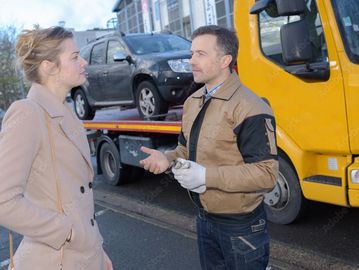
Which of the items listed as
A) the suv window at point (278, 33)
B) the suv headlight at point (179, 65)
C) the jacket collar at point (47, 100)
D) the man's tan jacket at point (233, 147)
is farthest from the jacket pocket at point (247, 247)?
the suv headlight at point (179, 65)

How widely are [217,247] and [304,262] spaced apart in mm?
1885

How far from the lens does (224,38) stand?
2.18 m

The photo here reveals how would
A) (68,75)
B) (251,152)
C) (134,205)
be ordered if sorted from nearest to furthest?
(68,75)
(251,152)
(134,205)

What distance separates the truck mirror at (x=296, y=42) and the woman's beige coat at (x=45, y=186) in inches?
84.0

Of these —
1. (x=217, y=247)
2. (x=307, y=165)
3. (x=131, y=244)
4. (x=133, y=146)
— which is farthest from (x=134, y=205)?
(x=217, y=247)

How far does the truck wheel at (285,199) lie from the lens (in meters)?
4.37

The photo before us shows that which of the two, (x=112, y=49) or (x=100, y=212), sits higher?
(x=112, y=49)

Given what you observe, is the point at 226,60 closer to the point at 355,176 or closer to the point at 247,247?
the point at 247,247

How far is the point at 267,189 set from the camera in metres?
2.09

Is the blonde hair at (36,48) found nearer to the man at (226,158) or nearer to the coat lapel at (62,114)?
the coat lapel at (62,114)

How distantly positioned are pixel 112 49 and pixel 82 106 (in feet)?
5.20

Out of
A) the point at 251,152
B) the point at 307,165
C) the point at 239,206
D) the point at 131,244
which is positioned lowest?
the point at 131,244

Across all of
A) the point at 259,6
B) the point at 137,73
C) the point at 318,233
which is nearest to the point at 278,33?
the point at 259,6

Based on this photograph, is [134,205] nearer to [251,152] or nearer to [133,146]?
[133,146]
